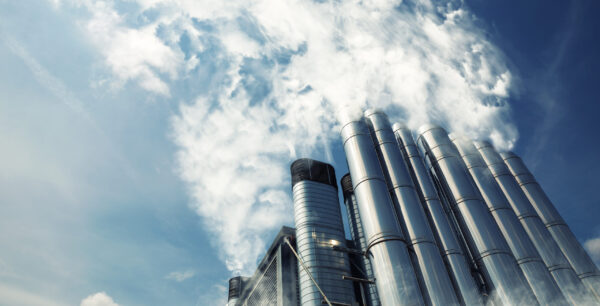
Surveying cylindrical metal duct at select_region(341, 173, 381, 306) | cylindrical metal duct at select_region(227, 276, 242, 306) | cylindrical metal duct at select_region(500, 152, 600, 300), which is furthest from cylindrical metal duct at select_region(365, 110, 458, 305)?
cylindrical metal duct at select_region(227, 276, 242, 306)

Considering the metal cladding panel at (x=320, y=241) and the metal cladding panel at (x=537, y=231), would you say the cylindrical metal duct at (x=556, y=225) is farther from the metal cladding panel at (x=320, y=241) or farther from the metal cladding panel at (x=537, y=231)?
the metal cladding panel at (x=320, y=241)

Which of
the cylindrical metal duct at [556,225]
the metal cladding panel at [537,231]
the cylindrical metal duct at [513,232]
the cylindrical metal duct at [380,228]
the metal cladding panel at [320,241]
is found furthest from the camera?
the metal cladding panel at [320,241]

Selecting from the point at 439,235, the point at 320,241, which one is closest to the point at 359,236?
the point at 320,241

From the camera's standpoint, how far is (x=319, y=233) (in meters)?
47.4

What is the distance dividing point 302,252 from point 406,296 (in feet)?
83.9

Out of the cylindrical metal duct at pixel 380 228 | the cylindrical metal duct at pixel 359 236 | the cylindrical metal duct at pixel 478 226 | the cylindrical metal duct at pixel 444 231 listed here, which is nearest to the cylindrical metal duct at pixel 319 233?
the cylindrical metal duct at pixel 359 236

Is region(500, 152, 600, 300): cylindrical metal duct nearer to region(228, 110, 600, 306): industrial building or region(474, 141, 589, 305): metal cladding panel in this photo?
region(228, 110, 600, 306): industrial building

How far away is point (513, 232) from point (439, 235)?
7707 millimetres

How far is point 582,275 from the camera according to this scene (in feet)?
100

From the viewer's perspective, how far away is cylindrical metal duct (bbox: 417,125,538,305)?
79.3 ft

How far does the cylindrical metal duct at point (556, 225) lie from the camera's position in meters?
30.5

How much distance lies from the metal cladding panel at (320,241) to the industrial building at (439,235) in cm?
17

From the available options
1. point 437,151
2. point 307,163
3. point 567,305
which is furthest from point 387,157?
point 307,163

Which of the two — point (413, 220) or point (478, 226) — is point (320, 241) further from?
point (478, 226)
